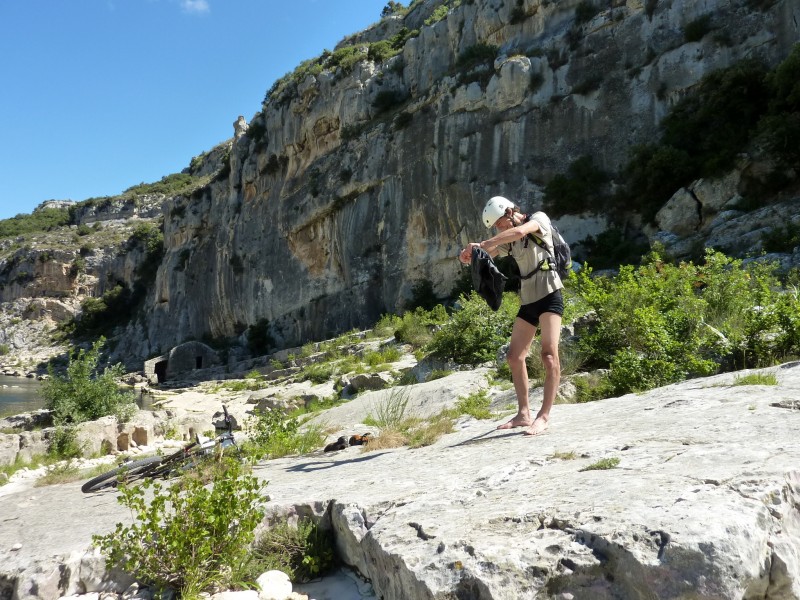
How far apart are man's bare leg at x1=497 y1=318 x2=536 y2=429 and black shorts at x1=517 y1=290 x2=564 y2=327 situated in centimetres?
5

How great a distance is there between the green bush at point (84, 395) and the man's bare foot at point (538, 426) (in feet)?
30.5

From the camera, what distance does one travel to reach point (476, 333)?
9859 millimetres

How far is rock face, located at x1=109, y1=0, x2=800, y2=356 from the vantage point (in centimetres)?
2100

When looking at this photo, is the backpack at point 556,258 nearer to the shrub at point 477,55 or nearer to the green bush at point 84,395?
the green bush at point 84,395

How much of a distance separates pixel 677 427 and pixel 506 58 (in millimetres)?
24252

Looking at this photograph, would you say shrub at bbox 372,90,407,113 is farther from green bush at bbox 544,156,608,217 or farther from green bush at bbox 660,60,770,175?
green bush at bbox 660,60,770,175

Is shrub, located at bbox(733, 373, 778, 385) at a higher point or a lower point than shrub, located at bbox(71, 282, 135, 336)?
lower

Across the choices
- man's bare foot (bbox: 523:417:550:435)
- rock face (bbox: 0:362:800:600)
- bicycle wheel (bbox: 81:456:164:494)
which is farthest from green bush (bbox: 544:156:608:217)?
bicycle wheel (bbox: 81:456:164:494)

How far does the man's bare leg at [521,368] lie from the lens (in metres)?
4.21

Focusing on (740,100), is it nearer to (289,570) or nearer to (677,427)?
(677,427)

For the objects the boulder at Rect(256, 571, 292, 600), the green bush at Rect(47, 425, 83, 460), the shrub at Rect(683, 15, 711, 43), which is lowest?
the green bush at Rect(47, 425, 83, 460)

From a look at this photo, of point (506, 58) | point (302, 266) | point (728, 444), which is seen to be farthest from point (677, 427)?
point (302, 266)

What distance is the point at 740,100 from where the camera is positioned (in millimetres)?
18359

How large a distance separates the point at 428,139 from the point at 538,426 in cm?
2420
